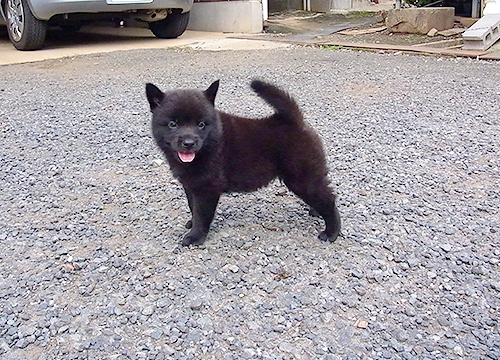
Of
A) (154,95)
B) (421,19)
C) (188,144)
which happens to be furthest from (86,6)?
(188,144)

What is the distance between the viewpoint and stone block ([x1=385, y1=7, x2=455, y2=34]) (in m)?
8.80

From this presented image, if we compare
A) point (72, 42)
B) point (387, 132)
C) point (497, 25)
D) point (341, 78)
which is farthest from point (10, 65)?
point (497, 25)

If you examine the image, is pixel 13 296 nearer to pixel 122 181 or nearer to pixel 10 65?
pixel 122 181

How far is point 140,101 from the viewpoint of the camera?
5441 mm

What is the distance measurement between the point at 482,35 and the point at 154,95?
585 centimetres

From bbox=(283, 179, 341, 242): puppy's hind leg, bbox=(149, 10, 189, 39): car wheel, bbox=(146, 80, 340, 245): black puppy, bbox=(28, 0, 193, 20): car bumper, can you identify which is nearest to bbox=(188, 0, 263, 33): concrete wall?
bbox=(149, 10, 189, 39): car wheel

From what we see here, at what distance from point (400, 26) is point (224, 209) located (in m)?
7.32

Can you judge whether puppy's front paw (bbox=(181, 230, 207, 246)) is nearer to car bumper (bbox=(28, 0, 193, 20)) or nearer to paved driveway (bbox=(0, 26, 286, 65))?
paved driveway (bbox=(0, 26, 286, 65))

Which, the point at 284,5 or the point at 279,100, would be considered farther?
the point at 284,5

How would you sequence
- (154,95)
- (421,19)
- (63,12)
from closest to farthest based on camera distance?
(154,95), (63,12), (421,19)

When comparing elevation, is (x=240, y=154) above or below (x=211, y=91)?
below

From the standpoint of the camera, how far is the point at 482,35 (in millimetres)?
6984

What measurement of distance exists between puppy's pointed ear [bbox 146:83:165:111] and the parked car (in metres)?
5.80

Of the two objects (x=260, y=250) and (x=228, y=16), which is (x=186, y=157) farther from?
(x=228, y=16)
